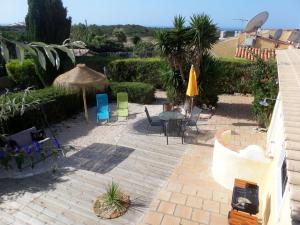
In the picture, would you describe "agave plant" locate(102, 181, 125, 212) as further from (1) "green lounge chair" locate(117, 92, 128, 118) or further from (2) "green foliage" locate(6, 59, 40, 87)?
(2) "green foliage" locate(6, 59, 40, 87)

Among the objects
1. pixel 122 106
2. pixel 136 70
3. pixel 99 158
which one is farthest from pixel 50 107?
pixel 136 70

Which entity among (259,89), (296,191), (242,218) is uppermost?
(296,191)

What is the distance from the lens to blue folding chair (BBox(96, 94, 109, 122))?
43.0 ft

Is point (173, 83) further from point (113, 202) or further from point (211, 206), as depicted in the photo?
point (113, 202)

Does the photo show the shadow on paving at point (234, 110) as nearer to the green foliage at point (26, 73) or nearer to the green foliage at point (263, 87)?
the green foliage at point (263, 87)

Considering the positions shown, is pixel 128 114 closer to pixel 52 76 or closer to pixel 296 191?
pixel 52 76

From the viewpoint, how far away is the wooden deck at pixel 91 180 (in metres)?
6.53

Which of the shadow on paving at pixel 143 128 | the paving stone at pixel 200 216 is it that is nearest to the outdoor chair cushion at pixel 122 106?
the shadow on paving at pixel 143 128

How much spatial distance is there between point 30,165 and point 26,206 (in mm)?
2320

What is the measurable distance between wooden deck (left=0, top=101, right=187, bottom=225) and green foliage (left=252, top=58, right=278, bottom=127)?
3.92 m

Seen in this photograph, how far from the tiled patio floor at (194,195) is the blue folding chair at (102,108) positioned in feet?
15.9

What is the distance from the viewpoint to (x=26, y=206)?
6.82 m

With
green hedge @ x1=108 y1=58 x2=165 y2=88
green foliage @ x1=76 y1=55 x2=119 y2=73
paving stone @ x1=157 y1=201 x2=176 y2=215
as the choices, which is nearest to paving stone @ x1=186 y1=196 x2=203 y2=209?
paving stone @ x1=157 y1=201 x2=176 y2=215

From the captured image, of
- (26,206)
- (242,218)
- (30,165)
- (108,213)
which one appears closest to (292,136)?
(242,218)
